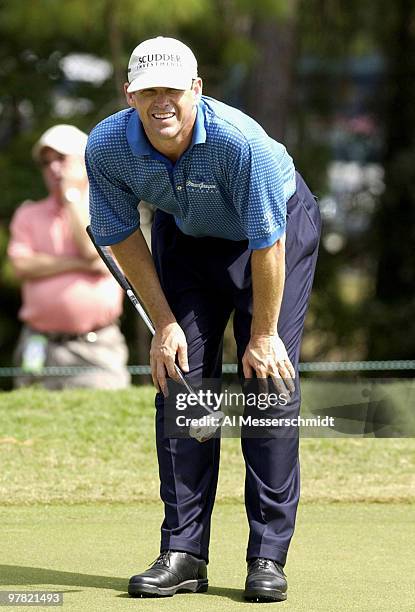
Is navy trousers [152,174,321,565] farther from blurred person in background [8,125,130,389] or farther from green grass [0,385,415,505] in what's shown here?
blurred person in background [8,125,130,389]

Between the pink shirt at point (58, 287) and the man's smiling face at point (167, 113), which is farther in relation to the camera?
the pink shirt at point (58, 287)

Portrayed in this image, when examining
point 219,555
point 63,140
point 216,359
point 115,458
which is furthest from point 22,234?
point 216,359

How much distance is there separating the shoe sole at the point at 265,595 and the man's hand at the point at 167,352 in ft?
2.33

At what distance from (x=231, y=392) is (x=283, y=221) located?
102 centimetres

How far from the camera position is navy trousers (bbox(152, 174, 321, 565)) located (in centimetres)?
434

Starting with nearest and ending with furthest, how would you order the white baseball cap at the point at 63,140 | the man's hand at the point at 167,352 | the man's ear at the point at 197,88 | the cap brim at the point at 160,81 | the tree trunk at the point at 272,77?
the cap brim at the point at 160,81, the man's ear at the point at 197,88, the man's hand at the point at 167,352, the white baseball cap at the point at 63,140, the tree trunk at the point at 272,77

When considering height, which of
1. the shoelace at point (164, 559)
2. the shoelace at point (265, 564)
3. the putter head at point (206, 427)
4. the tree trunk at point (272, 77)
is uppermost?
the tree trunk at point (272, 77)

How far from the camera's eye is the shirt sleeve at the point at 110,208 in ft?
13.9

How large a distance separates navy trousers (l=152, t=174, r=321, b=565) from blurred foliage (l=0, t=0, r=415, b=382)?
6.95 meters

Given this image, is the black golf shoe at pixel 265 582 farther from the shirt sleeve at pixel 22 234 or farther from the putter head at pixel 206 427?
the shirt sleeve at pixel 22 234

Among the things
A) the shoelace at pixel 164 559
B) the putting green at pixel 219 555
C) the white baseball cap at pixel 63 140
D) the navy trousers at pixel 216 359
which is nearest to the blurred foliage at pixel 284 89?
the white baseball cap at pixel 63 140

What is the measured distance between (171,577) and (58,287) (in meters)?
4.34

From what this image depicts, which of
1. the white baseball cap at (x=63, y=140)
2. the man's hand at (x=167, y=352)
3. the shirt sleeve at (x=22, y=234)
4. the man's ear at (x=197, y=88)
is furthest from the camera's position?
the shirt sleeve at (x=22, y=234)

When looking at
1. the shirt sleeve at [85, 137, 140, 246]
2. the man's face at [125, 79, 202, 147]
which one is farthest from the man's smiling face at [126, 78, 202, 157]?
the shirt sleeve at [85, 137, 140, 246]
